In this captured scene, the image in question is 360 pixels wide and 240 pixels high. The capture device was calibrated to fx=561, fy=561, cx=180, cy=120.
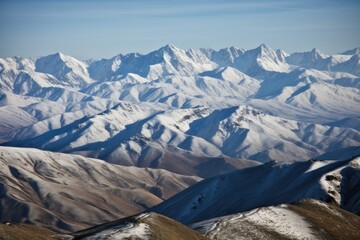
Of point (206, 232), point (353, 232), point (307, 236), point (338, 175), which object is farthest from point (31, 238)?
point (338, 175)

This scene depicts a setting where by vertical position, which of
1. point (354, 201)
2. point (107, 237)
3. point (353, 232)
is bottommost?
point (354, 201)

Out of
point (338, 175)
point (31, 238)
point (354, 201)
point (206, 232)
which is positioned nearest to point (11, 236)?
point (31, 238)

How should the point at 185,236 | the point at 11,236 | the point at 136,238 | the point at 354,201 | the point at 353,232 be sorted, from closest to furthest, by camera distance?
the point at 11,236, the point at 136,238, the point at 185,236, the point at 353,232, the point at 354,201

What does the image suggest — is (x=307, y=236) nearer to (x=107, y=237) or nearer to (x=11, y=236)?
(x=107, y=237)

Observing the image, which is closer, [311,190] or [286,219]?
[286,219]

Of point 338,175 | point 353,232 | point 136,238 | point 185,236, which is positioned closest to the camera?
point 136,238

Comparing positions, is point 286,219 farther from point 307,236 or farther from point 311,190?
point 311,190

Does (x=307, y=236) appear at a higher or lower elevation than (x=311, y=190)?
higher

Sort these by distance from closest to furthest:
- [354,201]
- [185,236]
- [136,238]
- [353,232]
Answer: [136,238] < [185,236] < [353,232] < [354,201]

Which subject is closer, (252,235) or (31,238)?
(31,238)
